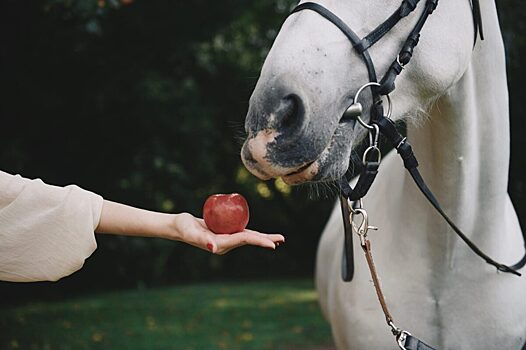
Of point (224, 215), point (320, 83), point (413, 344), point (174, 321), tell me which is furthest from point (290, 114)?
point (174, 321)

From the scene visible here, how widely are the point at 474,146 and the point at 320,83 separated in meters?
0.82

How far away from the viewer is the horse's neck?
260 cm

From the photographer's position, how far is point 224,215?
1.98m

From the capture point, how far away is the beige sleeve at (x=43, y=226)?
6.53 feet

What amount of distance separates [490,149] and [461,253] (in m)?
0.37

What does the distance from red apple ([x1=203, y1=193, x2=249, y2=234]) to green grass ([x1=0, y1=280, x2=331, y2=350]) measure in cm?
386

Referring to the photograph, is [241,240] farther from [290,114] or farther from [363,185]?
[363,185]

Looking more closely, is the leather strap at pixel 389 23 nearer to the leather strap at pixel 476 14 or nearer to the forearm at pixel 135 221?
the leather strap at pixel 476 14

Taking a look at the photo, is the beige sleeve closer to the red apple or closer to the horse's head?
the red apple

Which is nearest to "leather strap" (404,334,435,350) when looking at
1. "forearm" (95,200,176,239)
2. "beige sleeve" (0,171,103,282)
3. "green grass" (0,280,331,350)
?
"forearm" (95,200,176,239)

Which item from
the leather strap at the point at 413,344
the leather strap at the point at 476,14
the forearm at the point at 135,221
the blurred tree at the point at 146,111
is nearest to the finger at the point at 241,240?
the forearm at the point at 135,221

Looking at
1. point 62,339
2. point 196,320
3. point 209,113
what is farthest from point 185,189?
point 62,339

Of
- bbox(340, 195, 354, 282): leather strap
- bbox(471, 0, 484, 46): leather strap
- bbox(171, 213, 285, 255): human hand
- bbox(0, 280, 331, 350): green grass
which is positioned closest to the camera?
bbox(171, 213, 285, 255): human hand

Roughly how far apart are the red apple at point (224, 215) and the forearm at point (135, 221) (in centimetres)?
10
